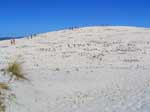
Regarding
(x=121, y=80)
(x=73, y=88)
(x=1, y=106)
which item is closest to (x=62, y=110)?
(x=73, y=88)

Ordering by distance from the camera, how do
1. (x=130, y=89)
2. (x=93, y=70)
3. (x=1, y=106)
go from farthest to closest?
(x=93, y=70) < (x=130, y=89) < (x=1, y=106)

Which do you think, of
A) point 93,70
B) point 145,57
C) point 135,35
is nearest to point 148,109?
point 93,70

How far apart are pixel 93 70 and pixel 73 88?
19.8 ft

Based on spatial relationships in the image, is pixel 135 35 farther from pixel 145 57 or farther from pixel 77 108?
pixel 77 108

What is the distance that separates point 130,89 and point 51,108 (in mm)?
3795

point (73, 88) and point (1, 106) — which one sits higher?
point (1, 106)

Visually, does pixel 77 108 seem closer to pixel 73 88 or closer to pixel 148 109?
pixel 148 109

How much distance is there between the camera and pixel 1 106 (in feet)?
15.1

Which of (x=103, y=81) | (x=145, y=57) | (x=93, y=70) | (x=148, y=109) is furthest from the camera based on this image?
(x=145, y=57)

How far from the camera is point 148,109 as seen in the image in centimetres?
1132

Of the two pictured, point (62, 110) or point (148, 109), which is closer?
point (148, 109)

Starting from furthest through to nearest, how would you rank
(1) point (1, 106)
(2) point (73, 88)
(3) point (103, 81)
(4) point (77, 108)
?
(3) point (103, 81) → (2) point (73, 88) → (4) point (77, 108) → (1) point (1, 106)

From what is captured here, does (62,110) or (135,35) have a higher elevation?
(135,35)

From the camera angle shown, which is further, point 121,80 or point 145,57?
point 145,57
